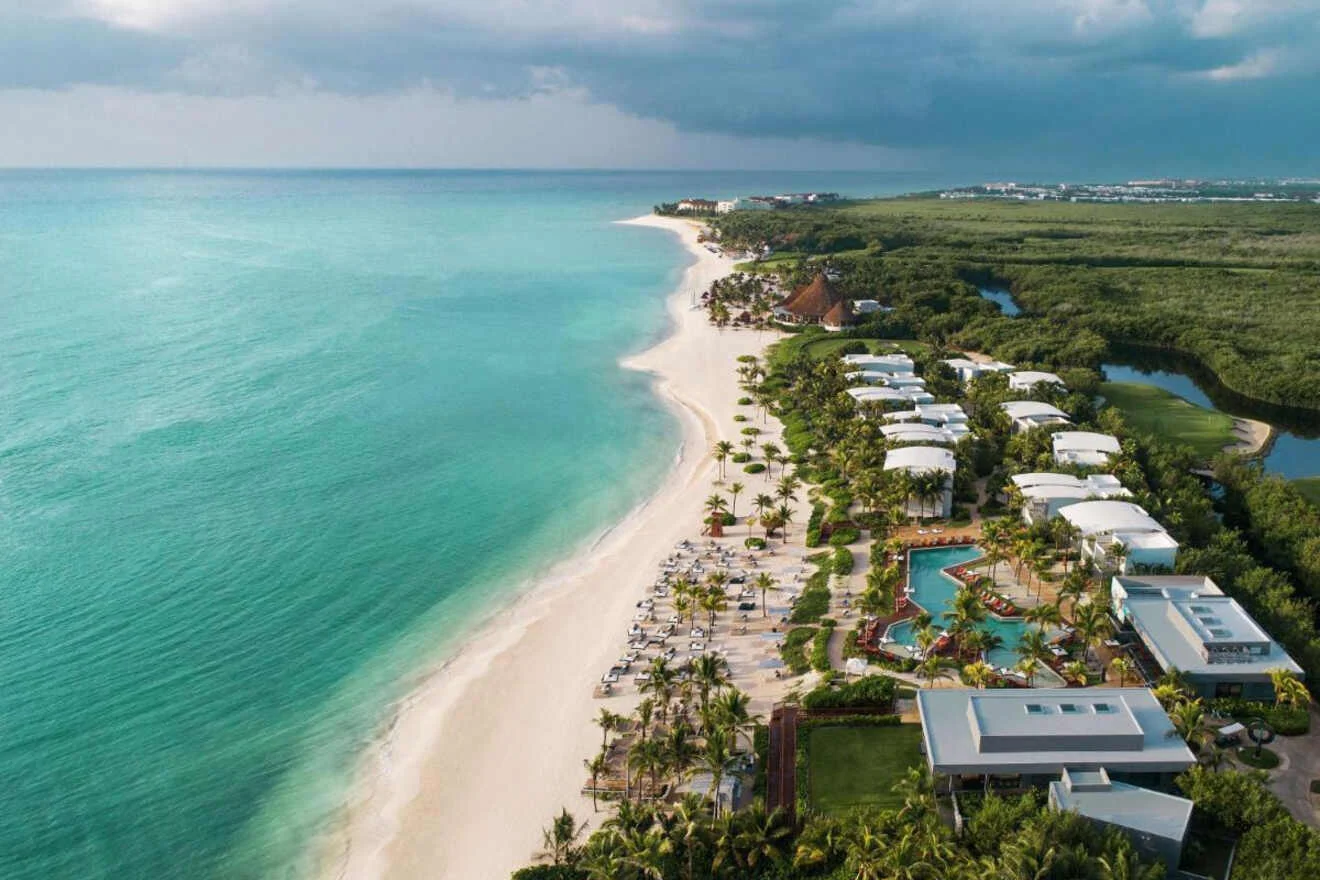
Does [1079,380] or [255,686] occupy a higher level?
[1079,380]

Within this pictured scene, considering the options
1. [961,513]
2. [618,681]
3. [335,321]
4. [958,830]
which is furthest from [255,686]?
[335,321]

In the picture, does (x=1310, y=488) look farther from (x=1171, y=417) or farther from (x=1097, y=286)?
(x=1097, y=286)

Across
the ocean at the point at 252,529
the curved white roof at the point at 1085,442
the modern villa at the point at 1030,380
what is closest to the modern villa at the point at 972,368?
the modern villa at the point at 1030,380

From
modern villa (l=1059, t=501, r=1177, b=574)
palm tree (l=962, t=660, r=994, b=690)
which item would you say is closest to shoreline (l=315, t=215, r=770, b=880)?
palm tree (l=962, t=660, r=994, b=690)

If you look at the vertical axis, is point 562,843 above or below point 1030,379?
below

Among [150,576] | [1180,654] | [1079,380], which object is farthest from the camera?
[1079,380]

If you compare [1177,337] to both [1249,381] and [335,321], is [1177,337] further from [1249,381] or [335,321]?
[335,321]

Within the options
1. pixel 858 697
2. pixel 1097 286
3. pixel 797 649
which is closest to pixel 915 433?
pixel 797 649
